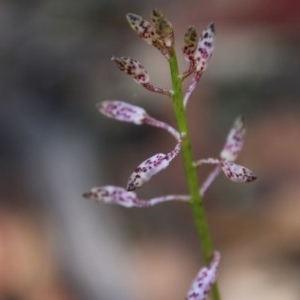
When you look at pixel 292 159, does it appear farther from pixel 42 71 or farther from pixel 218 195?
pixel 42 71

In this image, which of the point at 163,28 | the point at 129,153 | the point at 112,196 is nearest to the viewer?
the point at 163,28

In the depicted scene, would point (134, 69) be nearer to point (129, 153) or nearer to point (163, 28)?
point (163, 28)

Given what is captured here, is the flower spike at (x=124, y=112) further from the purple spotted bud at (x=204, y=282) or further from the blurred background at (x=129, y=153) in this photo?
the blurred background at (x=129, y=153)

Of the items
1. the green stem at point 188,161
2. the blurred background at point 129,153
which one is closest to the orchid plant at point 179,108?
the green stem at point 188,161

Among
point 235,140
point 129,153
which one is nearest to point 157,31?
point 235,140

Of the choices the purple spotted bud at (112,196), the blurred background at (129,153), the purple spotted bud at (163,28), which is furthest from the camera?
the blurred background at (129,153)

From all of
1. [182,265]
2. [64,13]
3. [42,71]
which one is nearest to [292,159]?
[182,265]

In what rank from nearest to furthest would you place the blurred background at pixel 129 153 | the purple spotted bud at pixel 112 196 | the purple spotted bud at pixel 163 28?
1. the purple spotted bud at pixel 163 28
2. the purple spotted bud at pixel 112 196
3. the blurred background at pixel 129 153
